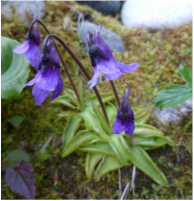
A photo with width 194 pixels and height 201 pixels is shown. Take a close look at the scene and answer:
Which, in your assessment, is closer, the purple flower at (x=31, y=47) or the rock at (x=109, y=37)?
the purple flower at (x=31, y=47)

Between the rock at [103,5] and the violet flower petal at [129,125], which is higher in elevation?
the rock at [103,5]

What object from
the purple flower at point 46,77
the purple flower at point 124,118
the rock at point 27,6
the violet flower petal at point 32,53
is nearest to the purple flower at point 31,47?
the violet flower petal at point 32,53

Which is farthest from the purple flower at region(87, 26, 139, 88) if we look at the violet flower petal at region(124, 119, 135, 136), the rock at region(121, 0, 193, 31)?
→ the rock at region(121, 0, 193, 31)

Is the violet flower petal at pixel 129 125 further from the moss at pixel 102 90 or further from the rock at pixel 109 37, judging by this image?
the rock at pixel 109 37

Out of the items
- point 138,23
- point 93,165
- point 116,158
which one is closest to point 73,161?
point 93,165

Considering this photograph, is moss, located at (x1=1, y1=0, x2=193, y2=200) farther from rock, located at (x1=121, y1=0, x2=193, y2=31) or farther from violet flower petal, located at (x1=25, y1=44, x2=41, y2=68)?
violet flower petal, located at (x1=25, y1=44, x2=41, y2=68)

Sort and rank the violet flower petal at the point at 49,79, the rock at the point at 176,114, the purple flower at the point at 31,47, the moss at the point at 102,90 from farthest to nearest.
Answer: the rock at the point at 176,114
the moss at the point at 102,90
the purple flower at the point at 31,47
the violet flower petal at the point at 49,79

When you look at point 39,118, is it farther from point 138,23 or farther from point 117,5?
point 117,5
